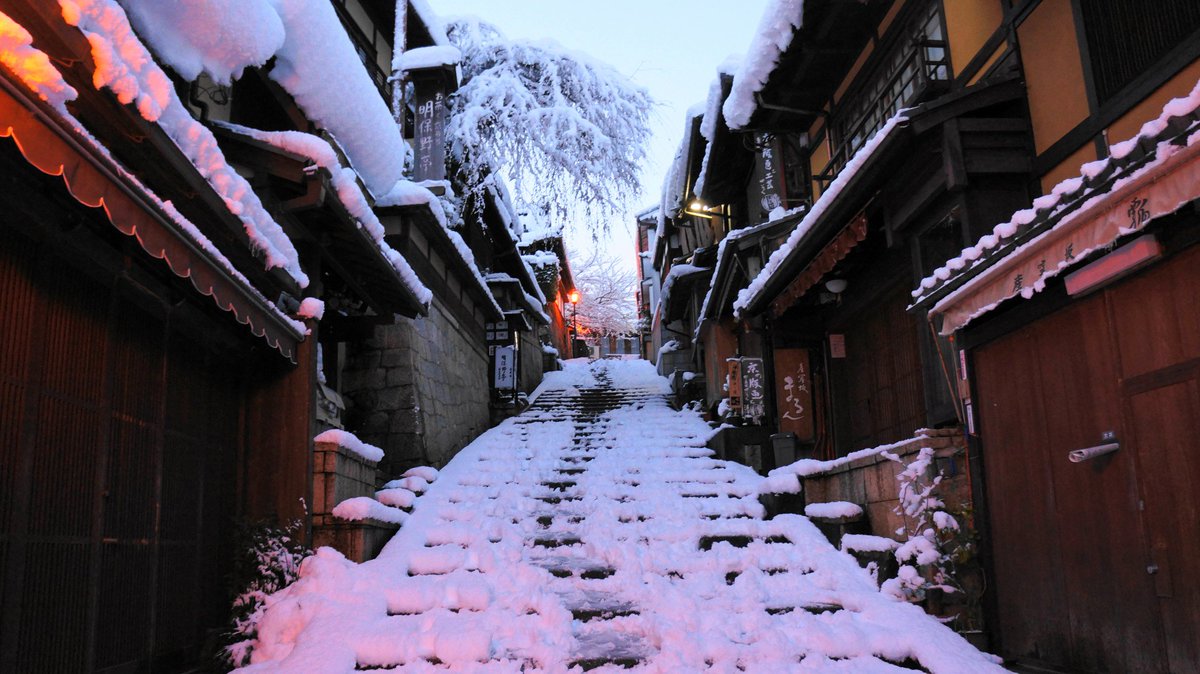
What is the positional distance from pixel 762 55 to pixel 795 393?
5.83m

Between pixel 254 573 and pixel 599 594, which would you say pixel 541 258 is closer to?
pixel 599 594

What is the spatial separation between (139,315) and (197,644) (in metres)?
2.75

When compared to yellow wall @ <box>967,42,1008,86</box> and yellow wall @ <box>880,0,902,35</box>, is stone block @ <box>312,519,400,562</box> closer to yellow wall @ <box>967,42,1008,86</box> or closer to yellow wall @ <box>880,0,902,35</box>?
yellow wall @ <box>967,42,1008,86</box>

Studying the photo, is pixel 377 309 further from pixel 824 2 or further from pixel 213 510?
pixel 824 2

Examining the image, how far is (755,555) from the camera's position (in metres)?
8.51

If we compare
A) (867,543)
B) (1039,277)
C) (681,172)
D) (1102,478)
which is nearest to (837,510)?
(867,543)

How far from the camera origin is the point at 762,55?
12211mm

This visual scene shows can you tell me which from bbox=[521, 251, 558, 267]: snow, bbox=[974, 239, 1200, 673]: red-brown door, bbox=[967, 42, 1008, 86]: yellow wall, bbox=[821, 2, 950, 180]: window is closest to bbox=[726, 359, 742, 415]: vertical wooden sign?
bbox=[821, 2, 950, 180]: window

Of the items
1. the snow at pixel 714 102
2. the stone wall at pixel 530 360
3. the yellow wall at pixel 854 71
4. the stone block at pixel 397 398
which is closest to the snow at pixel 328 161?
the stone block at pixel 397 398

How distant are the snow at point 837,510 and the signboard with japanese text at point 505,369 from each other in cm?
1272

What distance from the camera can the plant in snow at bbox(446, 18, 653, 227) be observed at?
18.8 metres

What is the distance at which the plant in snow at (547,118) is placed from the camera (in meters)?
18.8

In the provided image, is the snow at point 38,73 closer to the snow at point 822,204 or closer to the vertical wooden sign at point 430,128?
the snow at point 822,204

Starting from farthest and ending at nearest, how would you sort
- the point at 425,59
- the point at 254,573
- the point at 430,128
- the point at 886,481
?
the point at 430,128 < the point at 425,59 < the point at 886,481 < the point at 254,573
